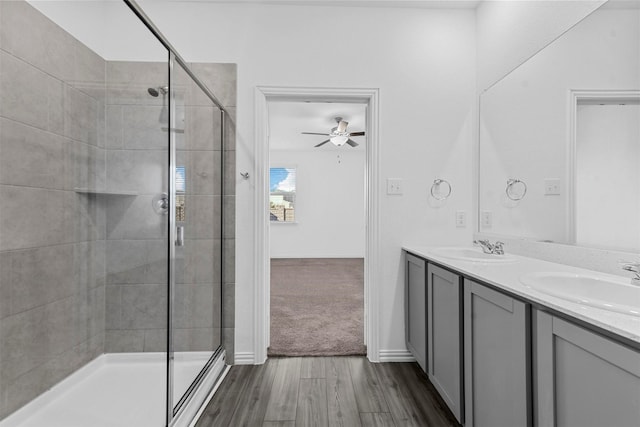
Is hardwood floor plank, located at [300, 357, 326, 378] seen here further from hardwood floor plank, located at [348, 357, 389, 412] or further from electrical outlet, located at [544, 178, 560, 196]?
electrical outlet, located at [544, 178, 560, 196]

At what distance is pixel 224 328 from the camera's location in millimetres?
2318

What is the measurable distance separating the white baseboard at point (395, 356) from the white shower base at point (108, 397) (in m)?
1.38

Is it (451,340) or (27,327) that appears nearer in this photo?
(27,327)

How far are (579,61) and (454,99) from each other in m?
0.93

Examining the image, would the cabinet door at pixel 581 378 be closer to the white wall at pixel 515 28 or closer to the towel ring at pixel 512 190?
the towel ring at pixel 512 190

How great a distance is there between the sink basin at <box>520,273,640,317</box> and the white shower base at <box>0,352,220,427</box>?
5.51 feet

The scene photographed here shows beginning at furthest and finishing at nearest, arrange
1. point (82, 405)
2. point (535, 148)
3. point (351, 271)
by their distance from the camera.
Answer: point (351, 271) < point (535, 148) < point (82, 405)

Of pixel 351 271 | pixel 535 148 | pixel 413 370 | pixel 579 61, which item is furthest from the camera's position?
pixel 351 271

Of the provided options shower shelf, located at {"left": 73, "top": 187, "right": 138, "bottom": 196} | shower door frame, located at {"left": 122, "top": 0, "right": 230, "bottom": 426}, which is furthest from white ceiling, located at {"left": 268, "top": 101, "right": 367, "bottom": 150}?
shower shelf, located at {"left": 73, "top": 187, "right": 138, "bottom": 196}

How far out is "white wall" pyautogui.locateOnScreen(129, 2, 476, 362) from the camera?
2.34 meters

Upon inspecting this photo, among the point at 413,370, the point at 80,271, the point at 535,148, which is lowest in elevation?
the point at 413,370

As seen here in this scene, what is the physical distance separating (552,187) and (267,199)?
5.84 feet

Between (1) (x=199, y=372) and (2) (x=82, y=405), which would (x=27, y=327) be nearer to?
(2) (x=82, y=405)

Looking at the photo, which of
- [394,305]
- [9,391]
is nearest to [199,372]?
[9,391]
